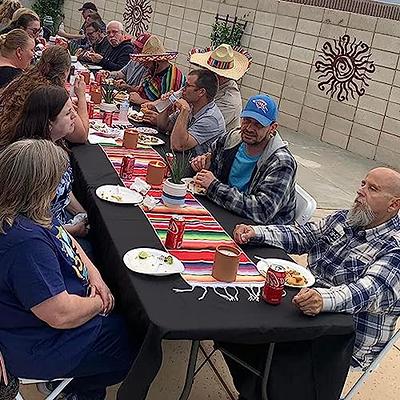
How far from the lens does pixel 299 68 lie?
7.24 m

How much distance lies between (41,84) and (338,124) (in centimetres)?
477

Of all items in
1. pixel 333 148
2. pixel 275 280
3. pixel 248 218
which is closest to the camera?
pixel 275 280

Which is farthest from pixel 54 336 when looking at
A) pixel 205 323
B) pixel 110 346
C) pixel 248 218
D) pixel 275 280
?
pixel 248 218

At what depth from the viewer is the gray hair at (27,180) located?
166 cm

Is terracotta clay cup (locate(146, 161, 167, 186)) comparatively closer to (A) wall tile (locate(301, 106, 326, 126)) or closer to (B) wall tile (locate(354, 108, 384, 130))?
(B) wall tile (locate(354, 108, 384, 130))

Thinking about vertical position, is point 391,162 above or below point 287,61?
below

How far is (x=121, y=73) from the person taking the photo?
222 inches

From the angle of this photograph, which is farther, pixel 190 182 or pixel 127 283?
pixel 190 182

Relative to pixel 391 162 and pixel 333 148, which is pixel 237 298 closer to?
pixel 391 162

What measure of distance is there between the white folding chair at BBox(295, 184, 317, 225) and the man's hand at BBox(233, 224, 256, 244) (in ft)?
1.75

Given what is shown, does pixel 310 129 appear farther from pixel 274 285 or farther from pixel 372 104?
pixel 274 285

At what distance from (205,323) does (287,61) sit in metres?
6.17

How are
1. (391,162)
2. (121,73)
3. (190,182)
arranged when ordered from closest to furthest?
(190,182), (121,73), (391,162)

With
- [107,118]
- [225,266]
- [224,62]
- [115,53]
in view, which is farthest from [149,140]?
[115,53]
